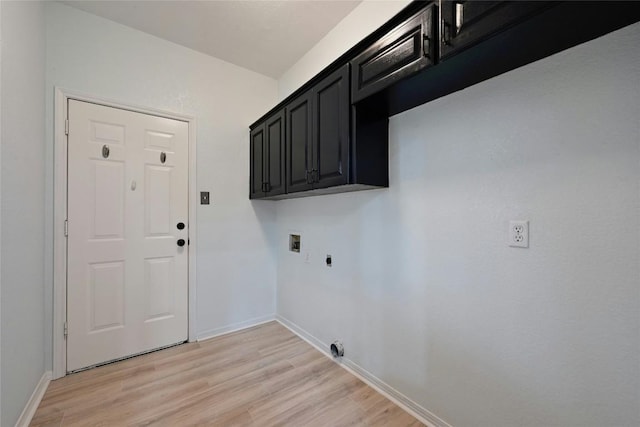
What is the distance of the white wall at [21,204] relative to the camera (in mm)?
1348

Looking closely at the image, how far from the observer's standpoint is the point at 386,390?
5.85 feet

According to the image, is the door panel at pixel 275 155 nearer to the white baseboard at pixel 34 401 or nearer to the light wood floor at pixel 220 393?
the light wood floor at pixel 220 393

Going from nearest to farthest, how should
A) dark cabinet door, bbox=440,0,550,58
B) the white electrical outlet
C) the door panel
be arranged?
dark cabinet door, bbox=440,0,550,58 → the white electrical outlet → the door panel

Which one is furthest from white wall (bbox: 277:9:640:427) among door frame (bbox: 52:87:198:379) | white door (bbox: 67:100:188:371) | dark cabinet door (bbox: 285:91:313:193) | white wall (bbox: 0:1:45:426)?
door frame (bbox: 52:87:198:379)

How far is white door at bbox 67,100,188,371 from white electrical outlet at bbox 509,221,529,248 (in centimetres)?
253

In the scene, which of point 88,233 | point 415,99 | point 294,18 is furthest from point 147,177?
point 415,99

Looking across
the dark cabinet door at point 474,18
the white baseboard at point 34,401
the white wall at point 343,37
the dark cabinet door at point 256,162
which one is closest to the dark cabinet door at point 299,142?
the dark cabinet door at point 256,162

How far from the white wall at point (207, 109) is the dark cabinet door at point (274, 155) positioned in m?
0.44

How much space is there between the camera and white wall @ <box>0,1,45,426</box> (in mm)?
1348

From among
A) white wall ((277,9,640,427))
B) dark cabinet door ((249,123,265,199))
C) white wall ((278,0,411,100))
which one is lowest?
white wall ((277,9,640,427))

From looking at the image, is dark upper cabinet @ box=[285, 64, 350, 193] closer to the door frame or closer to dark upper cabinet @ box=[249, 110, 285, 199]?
dark upper cabinet @ box=[249, 110, 285, 199]

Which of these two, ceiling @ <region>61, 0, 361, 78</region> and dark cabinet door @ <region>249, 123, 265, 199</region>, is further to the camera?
dark cabinet door @ <region>249, 123, 265, 199</region>

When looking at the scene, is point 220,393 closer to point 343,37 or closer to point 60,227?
point 60,227

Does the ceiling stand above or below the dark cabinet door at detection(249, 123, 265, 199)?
above
